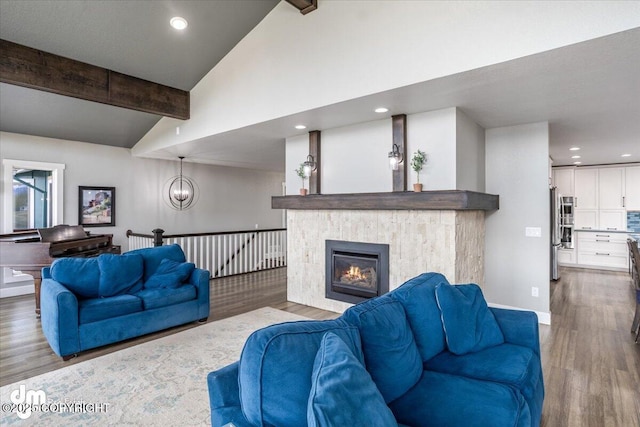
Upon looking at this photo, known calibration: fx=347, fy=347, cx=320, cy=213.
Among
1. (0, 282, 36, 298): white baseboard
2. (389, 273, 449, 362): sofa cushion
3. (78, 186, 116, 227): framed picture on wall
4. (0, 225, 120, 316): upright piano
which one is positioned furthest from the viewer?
(78, 186, 116, 227): framed picture on wall

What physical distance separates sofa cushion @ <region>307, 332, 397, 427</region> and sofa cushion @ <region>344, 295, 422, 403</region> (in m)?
0.47

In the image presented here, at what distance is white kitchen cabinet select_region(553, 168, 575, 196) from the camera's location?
8250 mm

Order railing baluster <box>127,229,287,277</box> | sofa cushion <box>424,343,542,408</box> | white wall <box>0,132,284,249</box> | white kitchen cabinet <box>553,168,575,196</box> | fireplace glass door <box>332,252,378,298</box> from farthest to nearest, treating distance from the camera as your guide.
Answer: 1. white kitchen cabinet <box>553,168,575,196</box>
2. railing baluster <box>127,229,287,277</box>
3. white wall <box>0,132,284,249</box>
4. fireplace glass door <box>332,252,378,298</box>
5. sofa cushion <box>424,343,542,408</box>

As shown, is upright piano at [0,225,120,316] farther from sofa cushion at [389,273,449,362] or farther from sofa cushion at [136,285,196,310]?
sofa cushion at [389,273,449,362]

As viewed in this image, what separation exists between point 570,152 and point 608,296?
276 cm

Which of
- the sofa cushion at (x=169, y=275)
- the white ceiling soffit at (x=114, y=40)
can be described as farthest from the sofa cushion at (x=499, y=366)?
the white ceiling soffit at (x=114, y=40)

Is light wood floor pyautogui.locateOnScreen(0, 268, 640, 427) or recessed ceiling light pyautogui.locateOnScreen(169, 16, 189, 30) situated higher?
recessed ceiling light pyautogui.locateOnScreen(169, 16, 189, 30)

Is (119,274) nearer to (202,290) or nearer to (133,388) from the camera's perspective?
(202,290)

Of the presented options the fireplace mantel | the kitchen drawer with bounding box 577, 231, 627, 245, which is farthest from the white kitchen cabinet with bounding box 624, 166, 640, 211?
the fireplace mantel

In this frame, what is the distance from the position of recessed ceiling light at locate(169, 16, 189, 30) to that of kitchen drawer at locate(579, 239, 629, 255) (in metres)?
9.57

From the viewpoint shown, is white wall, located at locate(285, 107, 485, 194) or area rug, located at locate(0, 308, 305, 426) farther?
white wall, located at locate(285, 107, 485, 194)

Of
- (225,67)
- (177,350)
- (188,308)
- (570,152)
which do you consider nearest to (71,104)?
(225,67)

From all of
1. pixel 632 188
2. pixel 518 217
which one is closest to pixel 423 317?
pixel 518 217

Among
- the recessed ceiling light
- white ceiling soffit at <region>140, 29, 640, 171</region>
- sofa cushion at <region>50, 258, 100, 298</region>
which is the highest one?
the recessed ceiling light
